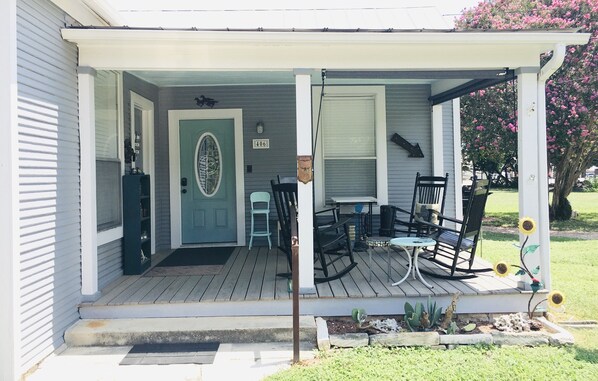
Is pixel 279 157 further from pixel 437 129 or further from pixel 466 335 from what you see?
pixel 466 335

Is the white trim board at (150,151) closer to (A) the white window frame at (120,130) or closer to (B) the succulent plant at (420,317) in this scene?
(A) the white window frame at (120,130)

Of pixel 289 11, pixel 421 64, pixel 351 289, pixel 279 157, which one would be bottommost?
pixel 351 289

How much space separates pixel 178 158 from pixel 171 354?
11.7 ft

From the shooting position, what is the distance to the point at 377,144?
6.46 metres

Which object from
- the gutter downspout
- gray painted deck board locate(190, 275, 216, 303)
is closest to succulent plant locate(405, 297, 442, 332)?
the gutter downspout

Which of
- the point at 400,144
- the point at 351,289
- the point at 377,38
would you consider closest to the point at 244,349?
the point at 351,289

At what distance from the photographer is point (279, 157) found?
6523 millimetres

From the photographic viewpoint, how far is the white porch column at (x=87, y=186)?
3.95 meters

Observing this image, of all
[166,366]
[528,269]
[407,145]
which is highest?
[407,145]

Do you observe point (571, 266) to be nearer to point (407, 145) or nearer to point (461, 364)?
point (407, 145)

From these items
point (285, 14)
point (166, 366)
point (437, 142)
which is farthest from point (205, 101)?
point (166, 366)

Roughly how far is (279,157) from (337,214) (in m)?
1.28

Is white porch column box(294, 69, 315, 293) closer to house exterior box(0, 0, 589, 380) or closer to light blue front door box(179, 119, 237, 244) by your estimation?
house exterior box(0, 0, 589, 380)

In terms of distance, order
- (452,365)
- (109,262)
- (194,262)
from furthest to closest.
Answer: (194,262), (109,262), (452,365)
